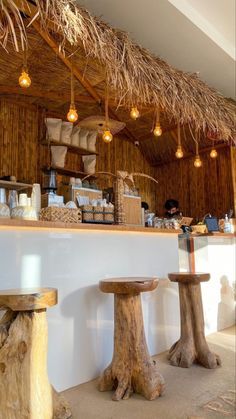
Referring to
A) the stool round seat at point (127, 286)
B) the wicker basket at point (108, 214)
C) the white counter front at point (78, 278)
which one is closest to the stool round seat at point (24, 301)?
the white counter front at point (78, 278)

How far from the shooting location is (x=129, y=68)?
114 inches

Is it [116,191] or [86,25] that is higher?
[86,25]

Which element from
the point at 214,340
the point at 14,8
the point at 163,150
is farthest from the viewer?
the point at 163,150

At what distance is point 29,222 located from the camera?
221 centimetres

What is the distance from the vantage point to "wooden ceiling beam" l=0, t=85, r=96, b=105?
4.79 metres

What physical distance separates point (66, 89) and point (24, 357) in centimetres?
Result: 406

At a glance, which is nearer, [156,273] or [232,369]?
[232,369]

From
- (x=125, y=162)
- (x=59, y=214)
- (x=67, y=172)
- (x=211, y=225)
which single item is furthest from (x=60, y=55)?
(x=125, y=162)

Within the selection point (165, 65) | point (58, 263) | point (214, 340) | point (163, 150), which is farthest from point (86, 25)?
point (163, 150)

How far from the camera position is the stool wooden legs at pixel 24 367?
5.53ft

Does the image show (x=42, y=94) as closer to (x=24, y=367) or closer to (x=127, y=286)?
(x=127, y=286)

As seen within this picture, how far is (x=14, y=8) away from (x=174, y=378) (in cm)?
289

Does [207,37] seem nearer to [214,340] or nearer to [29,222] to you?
[29,222]

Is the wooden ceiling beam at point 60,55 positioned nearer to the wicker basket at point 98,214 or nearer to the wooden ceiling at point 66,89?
the wooden ceiling at point 66,89
